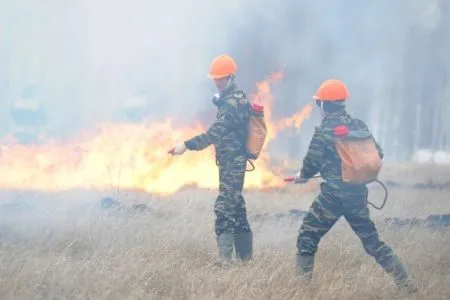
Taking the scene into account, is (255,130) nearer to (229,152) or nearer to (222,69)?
(229,152)

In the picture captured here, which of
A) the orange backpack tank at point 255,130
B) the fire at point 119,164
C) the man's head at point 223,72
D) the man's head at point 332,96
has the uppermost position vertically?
the man's head at point 223,72

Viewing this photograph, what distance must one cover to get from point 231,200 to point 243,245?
51 centimetres

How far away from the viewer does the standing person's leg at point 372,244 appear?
536 cm

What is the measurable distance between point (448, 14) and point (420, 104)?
588 inches

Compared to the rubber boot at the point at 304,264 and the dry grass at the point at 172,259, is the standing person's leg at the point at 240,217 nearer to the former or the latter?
the dry grass at the point at 172,259

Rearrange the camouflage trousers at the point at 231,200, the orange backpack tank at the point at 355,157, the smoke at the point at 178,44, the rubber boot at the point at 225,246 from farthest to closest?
the smoke at the point at 178,44 < the camouflage trousers at the point at 231,200 < the rubber boot at the point at 225,246 < the orange backpack tank at the point at 355,157

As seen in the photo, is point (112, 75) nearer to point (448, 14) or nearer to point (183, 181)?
point (183, 181)

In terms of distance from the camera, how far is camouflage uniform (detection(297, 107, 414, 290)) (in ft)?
17.5

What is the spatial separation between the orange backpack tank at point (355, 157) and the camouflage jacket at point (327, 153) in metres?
0.11

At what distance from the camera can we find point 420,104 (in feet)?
124

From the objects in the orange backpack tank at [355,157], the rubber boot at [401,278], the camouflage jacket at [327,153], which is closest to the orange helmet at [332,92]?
the camouflage jacket at [327,153]

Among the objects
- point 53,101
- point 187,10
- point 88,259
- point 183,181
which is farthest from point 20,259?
point 53,101

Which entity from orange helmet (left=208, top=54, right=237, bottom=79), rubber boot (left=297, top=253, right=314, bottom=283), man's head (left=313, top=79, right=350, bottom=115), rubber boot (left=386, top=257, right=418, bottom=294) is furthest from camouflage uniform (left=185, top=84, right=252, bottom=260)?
rubber boot (left=386, top=257, right=418, bottom=294)

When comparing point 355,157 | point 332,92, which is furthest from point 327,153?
point 332,92
